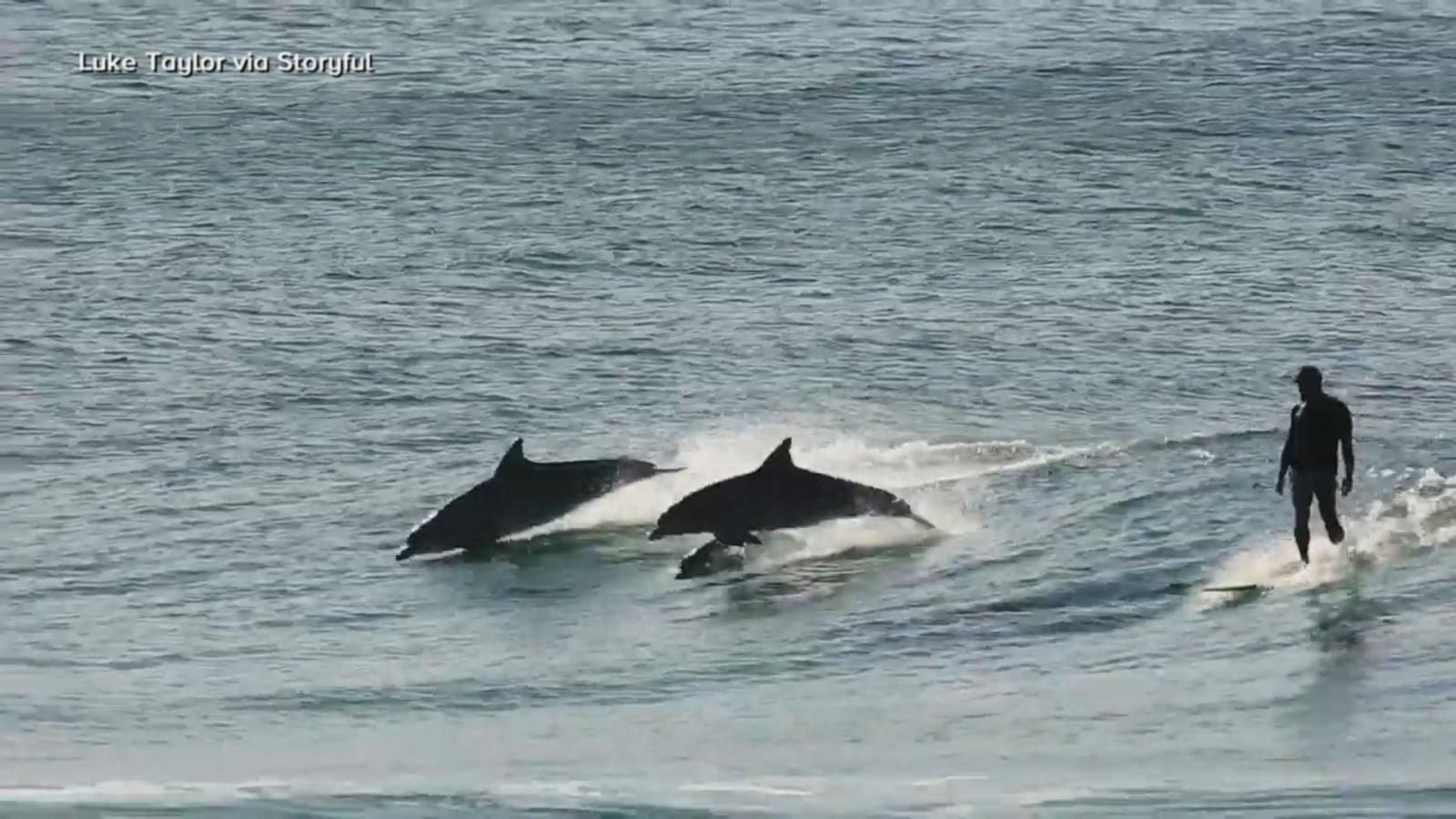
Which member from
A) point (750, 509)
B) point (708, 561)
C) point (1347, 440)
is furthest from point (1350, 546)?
point (708, 561)

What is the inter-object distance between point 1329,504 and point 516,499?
7594 millimetres

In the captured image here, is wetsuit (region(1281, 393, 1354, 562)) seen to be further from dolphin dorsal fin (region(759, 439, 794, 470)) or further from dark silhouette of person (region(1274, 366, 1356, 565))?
dolphin dorsal fin (region(759, 439, 794, 470))

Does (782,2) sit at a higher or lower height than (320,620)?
higher

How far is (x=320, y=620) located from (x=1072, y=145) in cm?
2954

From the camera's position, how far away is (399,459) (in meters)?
30.0

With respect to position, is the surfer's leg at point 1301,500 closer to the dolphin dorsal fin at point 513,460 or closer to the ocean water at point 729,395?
the ocean water at point 729,395

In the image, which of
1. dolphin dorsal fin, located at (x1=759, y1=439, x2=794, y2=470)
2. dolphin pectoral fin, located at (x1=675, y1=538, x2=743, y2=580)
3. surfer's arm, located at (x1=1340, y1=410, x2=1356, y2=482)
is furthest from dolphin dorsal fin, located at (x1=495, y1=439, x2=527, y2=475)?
surfer's arm, located at (x1=1340, y1=410, x2=1356, y2=482)

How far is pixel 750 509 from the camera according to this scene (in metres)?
24.7

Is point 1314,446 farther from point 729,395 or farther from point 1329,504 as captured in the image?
point 729,395

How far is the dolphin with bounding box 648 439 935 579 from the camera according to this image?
2464 cm

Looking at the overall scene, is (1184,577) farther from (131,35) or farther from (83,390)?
(131,35)

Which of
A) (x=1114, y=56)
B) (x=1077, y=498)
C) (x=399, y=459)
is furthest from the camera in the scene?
(x=1114, y=56)

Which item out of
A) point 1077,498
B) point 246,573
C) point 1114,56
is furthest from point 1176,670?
point 1114,56

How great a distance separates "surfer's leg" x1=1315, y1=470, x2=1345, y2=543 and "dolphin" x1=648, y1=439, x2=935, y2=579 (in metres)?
4.37
